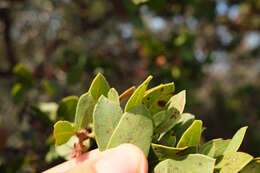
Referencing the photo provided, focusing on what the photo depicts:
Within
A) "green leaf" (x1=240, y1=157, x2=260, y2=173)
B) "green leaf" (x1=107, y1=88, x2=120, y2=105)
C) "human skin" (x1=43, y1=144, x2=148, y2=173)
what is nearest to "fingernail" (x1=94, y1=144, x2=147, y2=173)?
"human skin" (x1=43, y1=144, x2=148, y2=173)

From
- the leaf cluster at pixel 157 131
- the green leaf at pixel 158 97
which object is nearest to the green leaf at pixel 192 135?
the leaf cluster at pixel 157 131

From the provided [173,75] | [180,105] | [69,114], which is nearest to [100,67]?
[173,75]

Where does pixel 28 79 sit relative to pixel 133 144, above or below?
above

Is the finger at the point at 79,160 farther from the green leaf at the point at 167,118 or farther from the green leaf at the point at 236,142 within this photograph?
the green leaf at the point at 236,142

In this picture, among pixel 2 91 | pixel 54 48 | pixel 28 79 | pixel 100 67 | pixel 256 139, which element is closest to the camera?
pixel 28 79

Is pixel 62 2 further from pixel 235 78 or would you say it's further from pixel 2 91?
pixel 235 78
